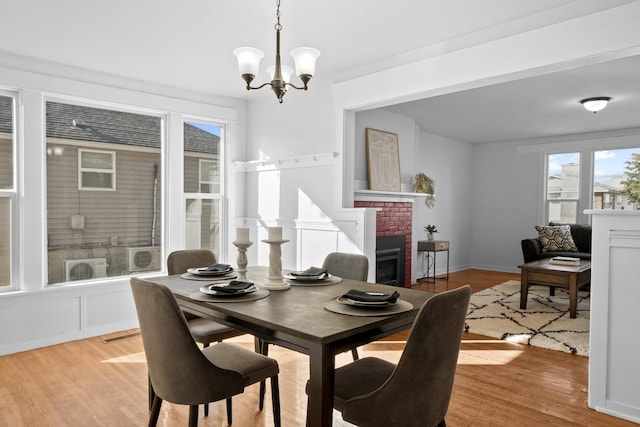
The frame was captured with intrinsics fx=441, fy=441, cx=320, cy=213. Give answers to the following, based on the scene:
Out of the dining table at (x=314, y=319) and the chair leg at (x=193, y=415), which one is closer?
the dining table at (x=314, y=319)

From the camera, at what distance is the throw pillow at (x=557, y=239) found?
6566mm

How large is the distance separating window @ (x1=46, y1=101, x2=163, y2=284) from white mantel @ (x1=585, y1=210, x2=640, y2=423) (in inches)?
155

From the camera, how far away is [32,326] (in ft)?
12.4

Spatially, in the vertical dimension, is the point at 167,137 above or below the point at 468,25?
below

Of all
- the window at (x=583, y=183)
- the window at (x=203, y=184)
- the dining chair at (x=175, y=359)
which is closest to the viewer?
the dining chair at (x=175, y=359)

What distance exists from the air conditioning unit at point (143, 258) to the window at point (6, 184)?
3.38 ft

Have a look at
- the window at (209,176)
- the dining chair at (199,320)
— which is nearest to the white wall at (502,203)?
the window at (209,176)

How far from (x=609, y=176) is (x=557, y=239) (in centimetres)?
156

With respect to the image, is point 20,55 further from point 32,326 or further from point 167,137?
point 32,326

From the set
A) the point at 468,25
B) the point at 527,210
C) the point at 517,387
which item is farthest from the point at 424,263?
the point at 468,25

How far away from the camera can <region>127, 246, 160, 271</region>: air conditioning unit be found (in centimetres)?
452

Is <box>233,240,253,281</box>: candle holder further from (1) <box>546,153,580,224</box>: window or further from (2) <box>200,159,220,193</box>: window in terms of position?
(1) <box>546,153,580,224</box>: window

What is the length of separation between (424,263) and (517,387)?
4185 mm

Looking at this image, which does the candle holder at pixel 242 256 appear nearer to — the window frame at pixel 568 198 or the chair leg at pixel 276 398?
the chair leg at pixel 276 398
